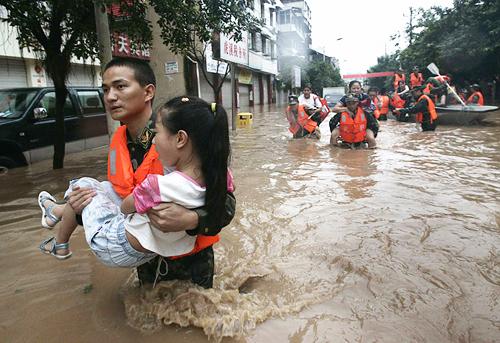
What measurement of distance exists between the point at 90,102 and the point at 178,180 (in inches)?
276

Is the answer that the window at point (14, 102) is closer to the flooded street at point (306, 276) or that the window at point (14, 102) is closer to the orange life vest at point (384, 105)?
the flooded street at point (306, 276)

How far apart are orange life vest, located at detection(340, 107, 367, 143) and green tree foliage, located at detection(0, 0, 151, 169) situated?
4.18 m

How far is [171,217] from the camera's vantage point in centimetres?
167

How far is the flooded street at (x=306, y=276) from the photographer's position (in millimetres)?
2043

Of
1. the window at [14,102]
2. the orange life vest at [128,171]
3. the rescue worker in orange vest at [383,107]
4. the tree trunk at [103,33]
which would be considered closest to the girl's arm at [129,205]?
the orange life vest at [128,171]

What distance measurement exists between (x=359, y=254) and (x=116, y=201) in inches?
72.8

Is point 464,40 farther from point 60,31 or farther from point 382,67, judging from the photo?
point 382,67

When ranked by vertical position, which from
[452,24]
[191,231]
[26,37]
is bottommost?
[191,231]

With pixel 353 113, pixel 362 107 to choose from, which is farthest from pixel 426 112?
pixel 353 113

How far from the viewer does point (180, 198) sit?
5.60 ft

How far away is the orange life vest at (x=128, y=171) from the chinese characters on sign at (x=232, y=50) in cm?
806

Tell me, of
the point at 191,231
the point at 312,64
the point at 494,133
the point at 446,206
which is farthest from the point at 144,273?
the point at 312,64

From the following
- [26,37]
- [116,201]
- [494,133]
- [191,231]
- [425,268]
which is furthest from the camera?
[494,133]

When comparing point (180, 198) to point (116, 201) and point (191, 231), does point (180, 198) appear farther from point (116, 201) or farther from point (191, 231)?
point (116, 201)
